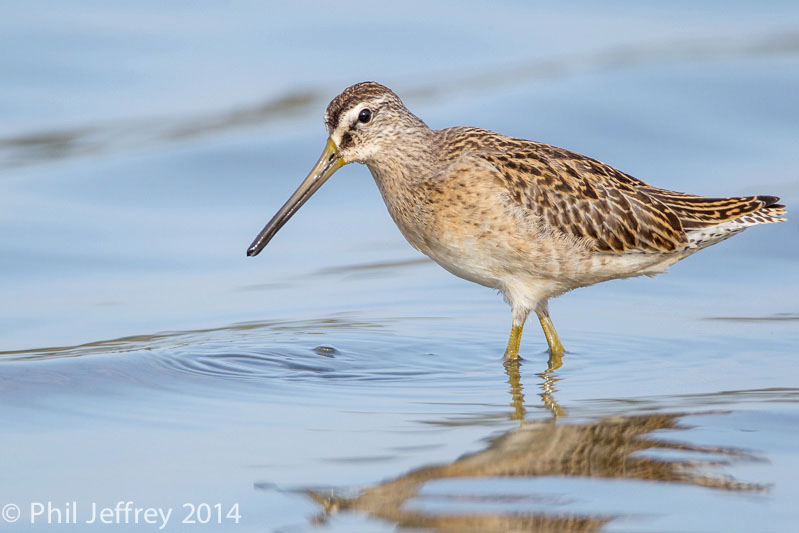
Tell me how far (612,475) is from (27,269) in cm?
601

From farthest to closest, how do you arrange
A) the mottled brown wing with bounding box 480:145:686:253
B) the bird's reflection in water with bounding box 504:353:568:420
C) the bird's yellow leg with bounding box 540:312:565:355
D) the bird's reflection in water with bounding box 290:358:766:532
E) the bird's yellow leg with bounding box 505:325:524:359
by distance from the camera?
the bird's yellow leg with bounding box 540:312:565:355
the bird's yellow leg with bounding box 505:325:524:359
the mottled brown wing with bounding box 480:145:686:253
the bird's reflection in water with bounding box 504:353:568:420
the bird's reflection in water with bounding box 290:358:766:532

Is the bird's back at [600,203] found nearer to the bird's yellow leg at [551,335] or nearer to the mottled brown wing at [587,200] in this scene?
the mottled brown wing at [587,200]

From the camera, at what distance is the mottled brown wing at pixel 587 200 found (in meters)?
8.81

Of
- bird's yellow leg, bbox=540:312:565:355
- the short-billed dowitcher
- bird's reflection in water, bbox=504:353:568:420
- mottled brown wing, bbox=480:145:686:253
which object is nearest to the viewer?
bird's reflection in water, bbox=504:353:568:420

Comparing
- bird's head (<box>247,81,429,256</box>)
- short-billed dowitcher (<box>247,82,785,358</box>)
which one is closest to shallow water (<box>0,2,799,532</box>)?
short-billed dowitcher (<box>247,82,785,358</box>)

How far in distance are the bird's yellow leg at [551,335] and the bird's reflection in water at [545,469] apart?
1.56 metres

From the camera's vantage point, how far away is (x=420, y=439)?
6.95 metres

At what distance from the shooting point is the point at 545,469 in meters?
6.46

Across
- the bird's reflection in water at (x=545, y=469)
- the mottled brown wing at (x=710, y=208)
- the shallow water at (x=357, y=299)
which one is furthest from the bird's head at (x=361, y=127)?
the bird's reflection in water at (x=545, y=469)

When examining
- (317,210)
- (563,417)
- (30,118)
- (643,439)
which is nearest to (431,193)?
(563,417)

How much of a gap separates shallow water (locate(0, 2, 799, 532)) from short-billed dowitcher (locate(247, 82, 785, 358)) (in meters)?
0.54

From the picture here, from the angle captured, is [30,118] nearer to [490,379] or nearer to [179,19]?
[179,19]

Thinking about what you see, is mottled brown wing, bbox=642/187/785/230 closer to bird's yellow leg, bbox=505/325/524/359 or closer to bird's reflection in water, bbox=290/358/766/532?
bird's yellow leg, bbox=505/325/524/359

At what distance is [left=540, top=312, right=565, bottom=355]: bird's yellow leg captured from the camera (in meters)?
9.08
